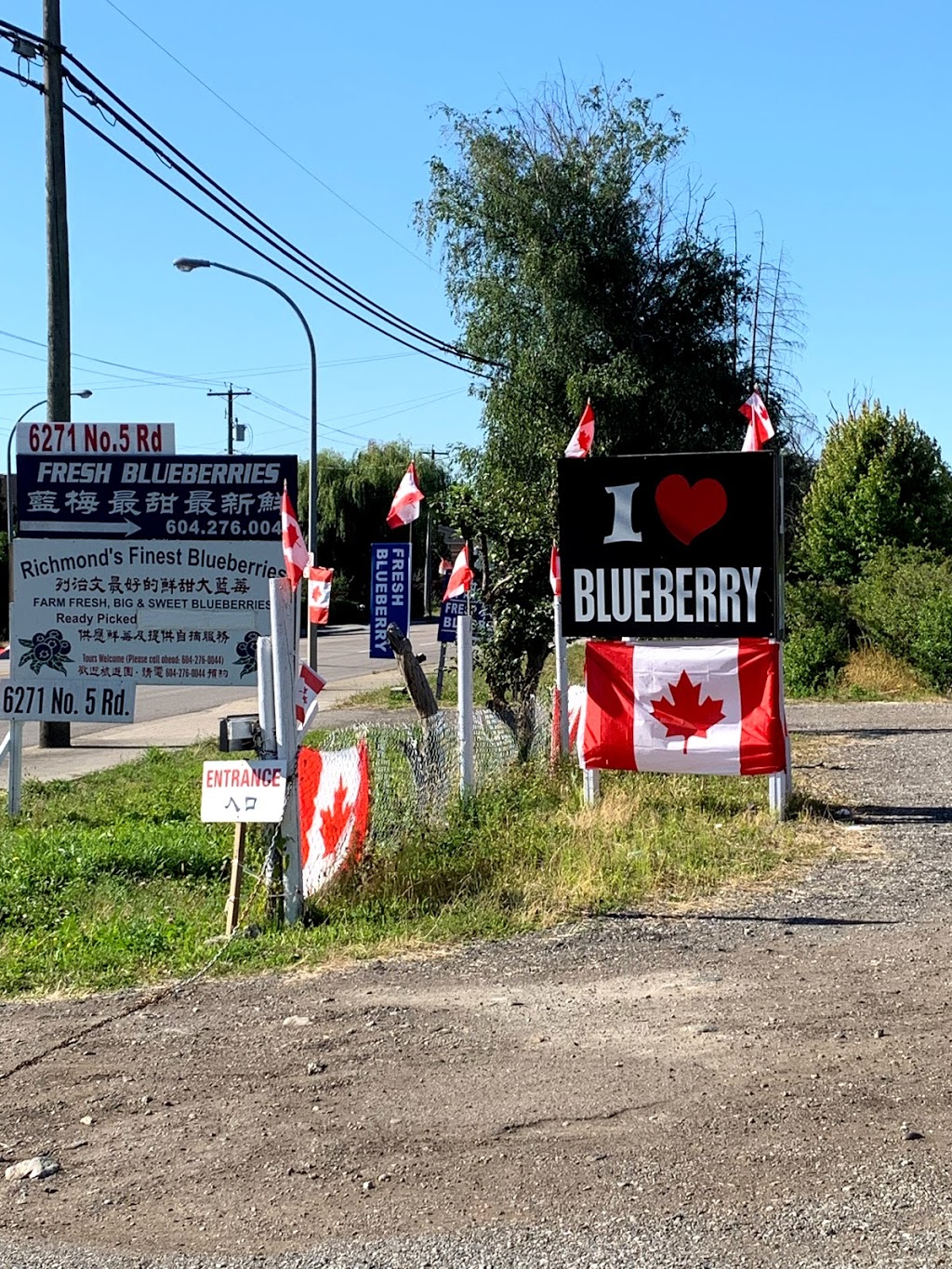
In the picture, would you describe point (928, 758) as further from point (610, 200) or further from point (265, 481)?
point (610, 200)

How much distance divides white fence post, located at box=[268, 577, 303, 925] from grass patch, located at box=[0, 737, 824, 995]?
8.3 inches

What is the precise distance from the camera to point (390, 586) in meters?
21.4

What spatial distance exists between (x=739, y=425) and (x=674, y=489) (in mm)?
11520

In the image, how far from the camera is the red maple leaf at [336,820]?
782 centimetres

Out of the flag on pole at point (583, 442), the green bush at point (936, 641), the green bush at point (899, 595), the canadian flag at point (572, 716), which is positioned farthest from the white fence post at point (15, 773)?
the green bush at point (899, 595)

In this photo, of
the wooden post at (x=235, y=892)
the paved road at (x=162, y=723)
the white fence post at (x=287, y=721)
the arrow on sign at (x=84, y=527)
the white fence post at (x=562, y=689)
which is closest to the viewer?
the wooden post at (x=235, y=892)

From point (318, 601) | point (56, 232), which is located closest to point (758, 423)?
point (56, 232)

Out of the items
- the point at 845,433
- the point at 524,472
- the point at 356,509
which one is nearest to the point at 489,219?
the point at 524,472

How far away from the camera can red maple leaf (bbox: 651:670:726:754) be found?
32.9 feet

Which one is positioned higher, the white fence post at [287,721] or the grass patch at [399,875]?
the white fence post at [287,721]

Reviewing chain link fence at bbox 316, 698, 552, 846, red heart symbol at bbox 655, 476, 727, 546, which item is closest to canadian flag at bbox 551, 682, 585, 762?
chain link fence at bbox 316, 698, 552, 846

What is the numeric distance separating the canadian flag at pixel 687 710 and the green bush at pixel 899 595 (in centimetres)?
1246

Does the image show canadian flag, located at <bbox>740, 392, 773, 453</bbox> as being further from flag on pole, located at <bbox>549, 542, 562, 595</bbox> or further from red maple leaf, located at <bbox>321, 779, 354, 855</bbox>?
red maple leaf, located at <bbox>321, 779, 354, 855</bbox>

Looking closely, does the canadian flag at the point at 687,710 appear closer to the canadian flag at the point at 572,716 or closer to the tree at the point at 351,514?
the canadian flag at the point at 572,716
